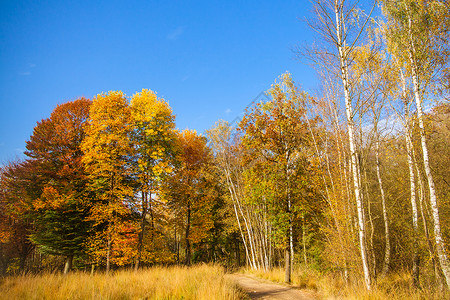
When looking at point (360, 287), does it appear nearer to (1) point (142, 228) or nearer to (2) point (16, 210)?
(1) point (142, 228)

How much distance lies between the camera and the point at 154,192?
1341 cm

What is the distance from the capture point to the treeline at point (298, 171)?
7391 millimetres

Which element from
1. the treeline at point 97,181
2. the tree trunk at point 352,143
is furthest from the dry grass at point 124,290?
the treeline at point 97,181

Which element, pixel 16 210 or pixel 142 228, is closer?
pixel 142 228

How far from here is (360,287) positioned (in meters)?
6.22

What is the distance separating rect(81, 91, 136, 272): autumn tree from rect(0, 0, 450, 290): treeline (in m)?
0.08

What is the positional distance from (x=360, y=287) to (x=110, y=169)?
39.0 feet

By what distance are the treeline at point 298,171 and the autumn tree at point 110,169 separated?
8 cm

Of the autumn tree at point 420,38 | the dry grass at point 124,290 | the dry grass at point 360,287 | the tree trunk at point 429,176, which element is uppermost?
the autumn tree at point 420,38

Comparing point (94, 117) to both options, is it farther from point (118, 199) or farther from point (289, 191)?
point (289, 191)

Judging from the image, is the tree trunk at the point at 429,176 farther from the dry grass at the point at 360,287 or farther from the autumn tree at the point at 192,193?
the autumn tree at the point at 192,193

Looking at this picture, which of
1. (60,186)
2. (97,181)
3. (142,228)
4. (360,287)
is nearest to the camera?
(360,287)

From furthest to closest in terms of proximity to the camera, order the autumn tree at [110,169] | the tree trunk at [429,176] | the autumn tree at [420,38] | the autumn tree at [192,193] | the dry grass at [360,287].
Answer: the autumn tree at [192,193], the autumn tree at [110,169], the autumn tree at [420,38], the tree trunk at [429,176], the dry grass at [360,287]

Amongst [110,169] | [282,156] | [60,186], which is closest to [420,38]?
[282,156]
